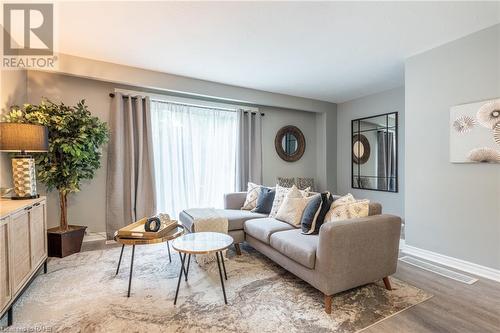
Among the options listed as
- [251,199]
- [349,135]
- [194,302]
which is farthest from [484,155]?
[194,302]

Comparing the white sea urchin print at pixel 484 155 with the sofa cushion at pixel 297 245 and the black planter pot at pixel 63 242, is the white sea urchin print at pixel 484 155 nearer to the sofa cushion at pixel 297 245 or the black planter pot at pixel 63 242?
the sofa cushion at pixel 297 245

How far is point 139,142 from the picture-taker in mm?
3844

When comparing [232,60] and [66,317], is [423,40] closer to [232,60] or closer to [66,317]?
[232,60]

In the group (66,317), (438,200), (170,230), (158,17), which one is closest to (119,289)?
(66,317)

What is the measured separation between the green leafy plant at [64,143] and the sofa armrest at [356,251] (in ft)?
9.77

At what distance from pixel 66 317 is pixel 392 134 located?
200 inches

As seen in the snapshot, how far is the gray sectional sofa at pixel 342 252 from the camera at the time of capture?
6.33ft

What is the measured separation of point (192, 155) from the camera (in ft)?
14.4

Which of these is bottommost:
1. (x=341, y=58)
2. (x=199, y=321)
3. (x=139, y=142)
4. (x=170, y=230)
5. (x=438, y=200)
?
(x=199, y=321)

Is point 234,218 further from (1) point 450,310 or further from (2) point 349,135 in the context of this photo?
(2) point 349,135

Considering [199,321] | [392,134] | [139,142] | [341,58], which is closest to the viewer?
[199,321]

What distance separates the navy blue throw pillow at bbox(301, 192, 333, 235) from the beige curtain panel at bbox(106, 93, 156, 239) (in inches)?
100

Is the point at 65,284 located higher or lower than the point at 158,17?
lower

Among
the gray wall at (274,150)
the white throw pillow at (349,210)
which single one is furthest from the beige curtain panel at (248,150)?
the white throw pillow at (349,210)
